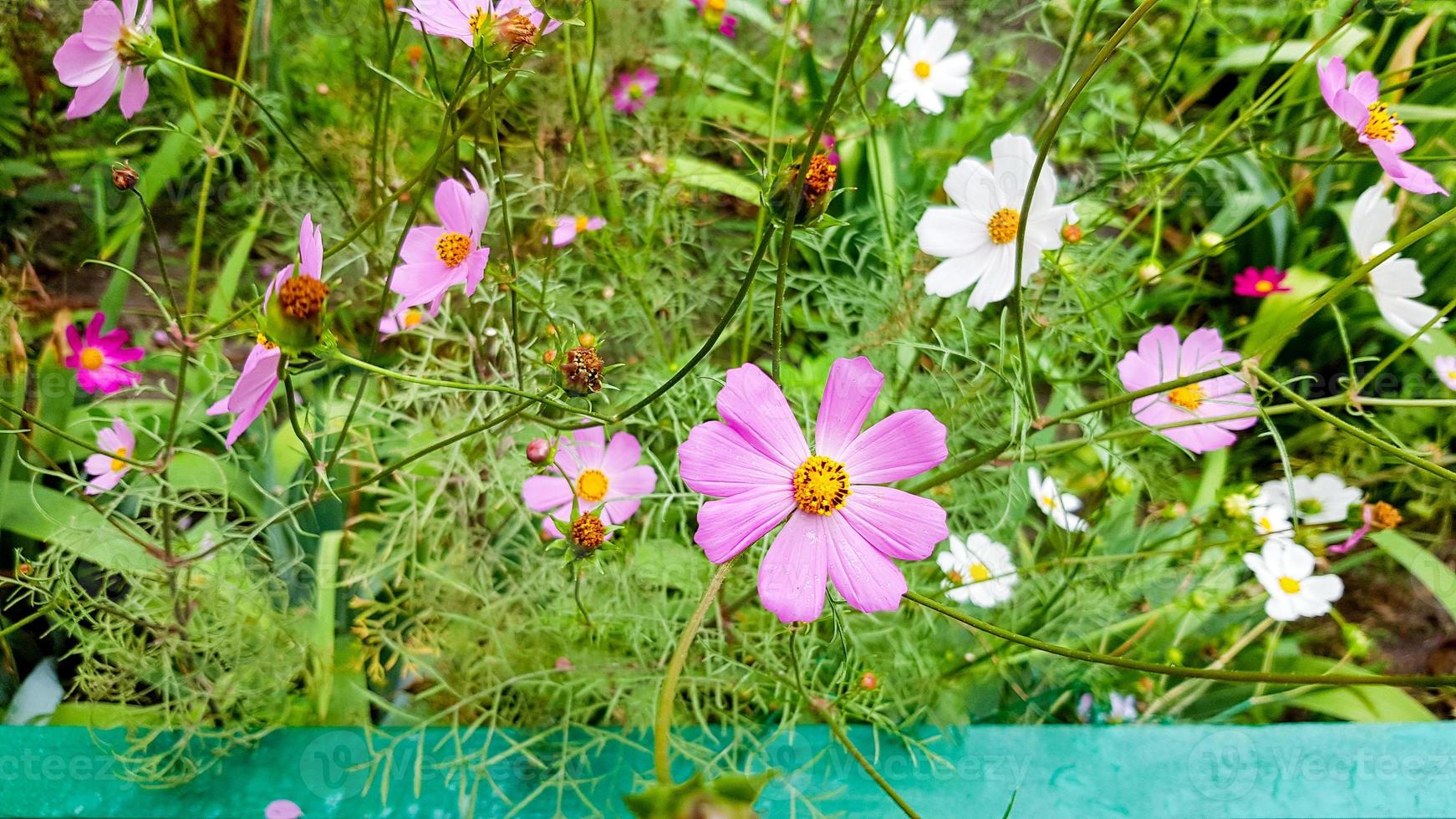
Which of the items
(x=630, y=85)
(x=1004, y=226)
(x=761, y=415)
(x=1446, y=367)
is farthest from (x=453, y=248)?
(x=1446, y=367)

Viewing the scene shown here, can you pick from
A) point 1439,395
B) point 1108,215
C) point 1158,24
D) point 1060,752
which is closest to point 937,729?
point 1060,752

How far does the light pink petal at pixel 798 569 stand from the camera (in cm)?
46

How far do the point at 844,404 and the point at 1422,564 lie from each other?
92 cm

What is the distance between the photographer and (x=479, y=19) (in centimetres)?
51

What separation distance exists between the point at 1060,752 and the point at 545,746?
0.46m

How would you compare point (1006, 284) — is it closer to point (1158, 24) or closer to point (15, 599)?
point (15, 599)

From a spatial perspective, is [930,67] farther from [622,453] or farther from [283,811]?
[283,811]

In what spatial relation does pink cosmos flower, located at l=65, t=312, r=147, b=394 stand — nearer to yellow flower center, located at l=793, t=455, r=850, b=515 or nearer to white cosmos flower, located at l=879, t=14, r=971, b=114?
yellow flower center, located at l=793, t=455, r=850, b=515

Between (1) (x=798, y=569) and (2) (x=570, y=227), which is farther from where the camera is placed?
(2) (x=570, y=227)

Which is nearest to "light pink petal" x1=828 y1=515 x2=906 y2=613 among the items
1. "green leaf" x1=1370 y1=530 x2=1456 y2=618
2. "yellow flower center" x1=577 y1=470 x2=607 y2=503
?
"yellow flower center" x1=577 y1=470 x2=607 y2=503

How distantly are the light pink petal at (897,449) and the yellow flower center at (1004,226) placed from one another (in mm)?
237

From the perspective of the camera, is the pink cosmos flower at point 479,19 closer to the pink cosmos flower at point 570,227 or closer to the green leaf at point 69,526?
the pink cosmos flower at point 570,227

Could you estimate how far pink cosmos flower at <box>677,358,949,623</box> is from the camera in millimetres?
471

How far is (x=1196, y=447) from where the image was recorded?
63 cm
